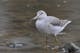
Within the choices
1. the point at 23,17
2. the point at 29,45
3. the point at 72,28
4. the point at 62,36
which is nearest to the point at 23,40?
the point at 29,45

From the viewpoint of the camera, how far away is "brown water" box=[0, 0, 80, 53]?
6.36 meters

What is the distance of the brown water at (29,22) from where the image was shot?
20.9ft

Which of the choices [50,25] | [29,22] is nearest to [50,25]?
[50,25]

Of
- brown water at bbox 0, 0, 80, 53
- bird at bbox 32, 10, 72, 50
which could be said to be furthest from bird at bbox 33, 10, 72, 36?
brown water at bbox 0, 0, 80, 53

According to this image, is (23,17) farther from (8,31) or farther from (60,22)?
(60,22)

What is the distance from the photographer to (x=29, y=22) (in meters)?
7.91

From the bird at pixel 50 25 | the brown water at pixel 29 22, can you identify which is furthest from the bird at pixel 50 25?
the brown water at pixel 29 22

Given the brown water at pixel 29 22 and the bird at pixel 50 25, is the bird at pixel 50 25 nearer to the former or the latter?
the bird at pixel 50 25

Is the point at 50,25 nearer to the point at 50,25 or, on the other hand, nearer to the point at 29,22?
the point at 50,25

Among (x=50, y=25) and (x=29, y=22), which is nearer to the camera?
(x=50, y=25)

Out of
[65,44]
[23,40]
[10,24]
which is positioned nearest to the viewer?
[65,44]

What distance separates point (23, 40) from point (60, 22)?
2.78ft

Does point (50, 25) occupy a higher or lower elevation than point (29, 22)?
lower

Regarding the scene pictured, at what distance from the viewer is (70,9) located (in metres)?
9.13
